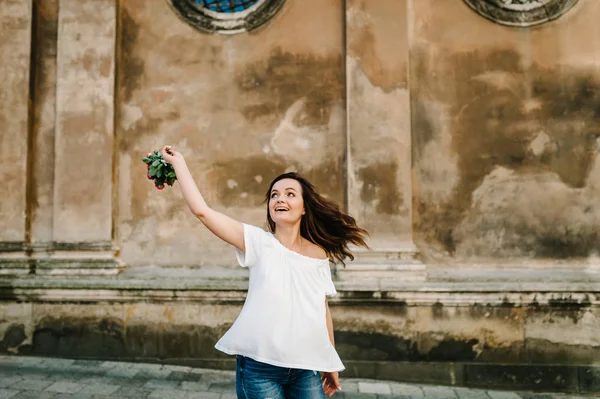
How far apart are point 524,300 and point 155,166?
4.70 meters

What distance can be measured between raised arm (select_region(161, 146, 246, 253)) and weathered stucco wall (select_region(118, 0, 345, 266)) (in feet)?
12.8

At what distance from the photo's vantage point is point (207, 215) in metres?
2.33

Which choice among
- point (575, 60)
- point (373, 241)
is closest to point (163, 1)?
point (373, 241)

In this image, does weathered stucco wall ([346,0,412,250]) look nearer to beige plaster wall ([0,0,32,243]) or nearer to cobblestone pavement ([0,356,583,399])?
cobblestone pavement ([0,356,583,399])

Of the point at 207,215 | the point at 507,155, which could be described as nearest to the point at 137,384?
the point at 207,215

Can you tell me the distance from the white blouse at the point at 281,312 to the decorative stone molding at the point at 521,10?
5122 mm

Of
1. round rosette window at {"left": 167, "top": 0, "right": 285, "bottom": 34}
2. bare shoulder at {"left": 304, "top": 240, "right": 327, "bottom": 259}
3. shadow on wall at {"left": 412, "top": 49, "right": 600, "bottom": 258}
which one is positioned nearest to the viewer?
bare shoulder at {"left": 304, "top": 240, "right": 327, "bottom": 259}

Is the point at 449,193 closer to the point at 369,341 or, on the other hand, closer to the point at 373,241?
the point at 373,241

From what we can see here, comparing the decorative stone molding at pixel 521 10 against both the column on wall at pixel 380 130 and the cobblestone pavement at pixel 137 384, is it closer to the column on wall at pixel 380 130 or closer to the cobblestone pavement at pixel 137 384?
the column on wall at pixel 380 130

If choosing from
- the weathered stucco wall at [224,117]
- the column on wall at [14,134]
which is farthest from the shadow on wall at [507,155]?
the column on wall at [14,134]

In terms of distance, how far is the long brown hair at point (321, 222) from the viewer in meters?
2.60

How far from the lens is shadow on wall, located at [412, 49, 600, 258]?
6043 millimetres

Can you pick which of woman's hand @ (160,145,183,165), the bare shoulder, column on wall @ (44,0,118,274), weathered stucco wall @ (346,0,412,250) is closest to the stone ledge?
column on wall @ (44,0,118,274)

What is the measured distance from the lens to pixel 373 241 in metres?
5.92
